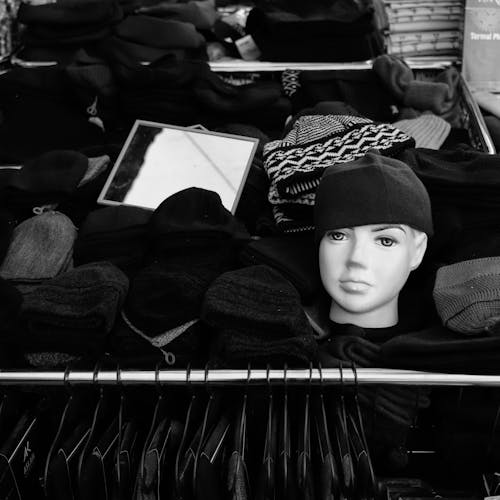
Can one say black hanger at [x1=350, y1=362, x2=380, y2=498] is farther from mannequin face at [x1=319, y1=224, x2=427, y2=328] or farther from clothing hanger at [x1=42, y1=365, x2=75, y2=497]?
clothing hanger at [x1=42, y1=365, x2=75, y2=497]

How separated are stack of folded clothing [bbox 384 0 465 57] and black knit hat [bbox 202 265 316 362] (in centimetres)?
139

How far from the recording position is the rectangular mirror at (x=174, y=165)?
4.76 ft

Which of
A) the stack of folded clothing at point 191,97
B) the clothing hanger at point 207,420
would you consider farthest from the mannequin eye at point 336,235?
the stack of folded clothing at point 191,97

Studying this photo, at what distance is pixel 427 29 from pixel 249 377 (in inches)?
64.9

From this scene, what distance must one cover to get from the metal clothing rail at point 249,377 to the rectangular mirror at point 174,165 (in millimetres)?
524

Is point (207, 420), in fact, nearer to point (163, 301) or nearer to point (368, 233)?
point (163, 301)

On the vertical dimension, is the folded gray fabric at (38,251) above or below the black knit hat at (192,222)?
below

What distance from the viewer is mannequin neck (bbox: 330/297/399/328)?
1192 millimetres

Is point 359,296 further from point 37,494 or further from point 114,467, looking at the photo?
point 37,494

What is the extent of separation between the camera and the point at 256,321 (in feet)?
3.36

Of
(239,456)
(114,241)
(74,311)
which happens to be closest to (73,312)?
(74,311)

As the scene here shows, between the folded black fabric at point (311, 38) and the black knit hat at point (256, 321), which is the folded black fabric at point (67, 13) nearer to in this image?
the folded black fabric at point (311, 38)

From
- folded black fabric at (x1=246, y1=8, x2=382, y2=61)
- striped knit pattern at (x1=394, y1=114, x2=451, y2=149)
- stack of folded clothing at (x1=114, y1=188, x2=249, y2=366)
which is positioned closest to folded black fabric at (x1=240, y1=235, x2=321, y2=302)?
stack of folded clothing at (x1=114, y1=188, x2=249, y2=366)

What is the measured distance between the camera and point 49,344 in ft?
3.61
